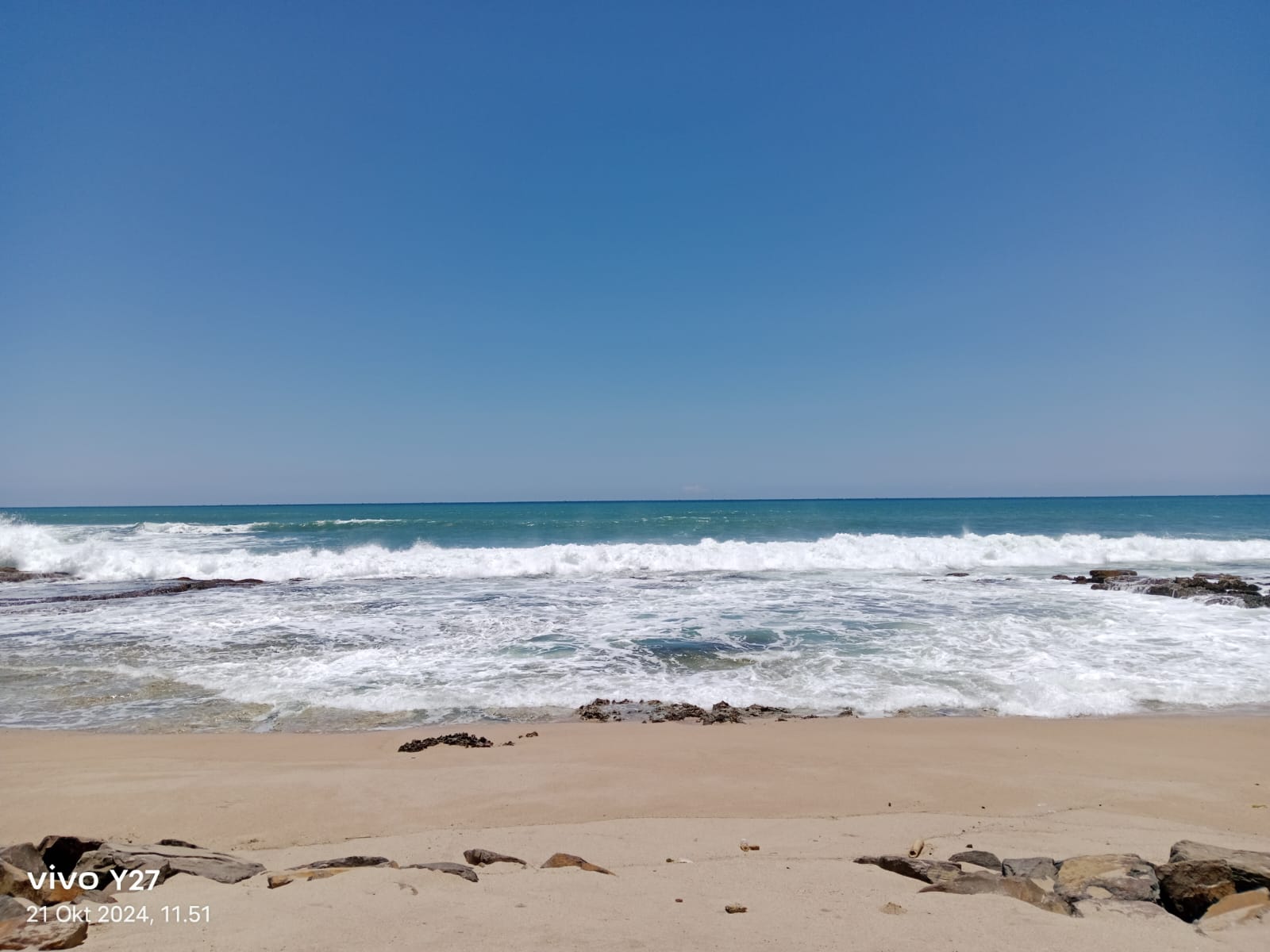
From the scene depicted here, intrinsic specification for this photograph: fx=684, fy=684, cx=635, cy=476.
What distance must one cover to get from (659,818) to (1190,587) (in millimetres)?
17256

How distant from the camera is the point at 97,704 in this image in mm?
8891

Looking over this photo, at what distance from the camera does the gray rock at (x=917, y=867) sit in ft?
12.3

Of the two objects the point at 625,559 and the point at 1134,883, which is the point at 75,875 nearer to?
the point at 1134,883

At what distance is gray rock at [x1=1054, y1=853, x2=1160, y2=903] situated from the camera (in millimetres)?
3457

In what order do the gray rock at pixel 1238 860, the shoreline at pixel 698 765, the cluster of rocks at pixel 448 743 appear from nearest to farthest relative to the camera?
the gray rock at pixel 1238 860
the shoreline at pixel 698 765
the cluster of rocks at pixel 448 743

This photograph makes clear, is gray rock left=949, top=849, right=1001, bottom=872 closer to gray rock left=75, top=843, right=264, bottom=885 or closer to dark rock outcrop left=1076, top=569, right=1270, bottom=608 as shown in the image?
gray rock left=75, top=843, right=264, bottom=885

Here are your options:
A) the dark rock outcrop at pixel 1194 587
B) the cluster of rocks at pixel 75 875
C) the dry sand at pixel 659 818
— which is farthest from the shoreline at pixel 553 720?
the dark rock outcrop at pixel 1194 587

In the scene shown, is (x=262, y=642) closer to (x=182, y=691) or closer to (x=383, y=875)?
(x=182, y=691)

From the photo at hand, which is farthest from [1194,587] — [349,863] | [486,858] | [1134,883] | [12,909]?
[12,909]

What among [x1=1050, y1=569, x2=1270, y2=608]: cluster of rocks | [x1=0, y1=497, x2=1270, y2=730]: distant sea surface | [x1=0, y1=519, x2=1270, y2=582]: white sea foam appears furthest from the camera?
[x1=0, y1=519, x2=1270, y2=582]: white sea foam

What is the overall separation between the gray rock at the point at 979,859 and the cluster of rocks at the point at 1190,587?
14.9m

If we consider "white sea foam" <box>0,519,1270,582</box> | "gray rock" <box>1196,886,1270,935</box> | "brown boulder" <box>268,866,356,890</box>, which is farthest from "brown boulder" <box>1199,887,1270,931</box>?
"white sea foam" <box>0,519,1270,582</box>

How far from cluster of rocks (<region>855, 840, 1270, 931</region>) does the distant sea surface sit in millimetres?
4664

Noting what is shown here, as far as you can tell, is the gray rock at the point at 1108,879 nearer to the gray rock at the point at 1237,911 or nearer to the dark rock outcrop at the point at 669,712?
the gray rock at the point at 1237,911
